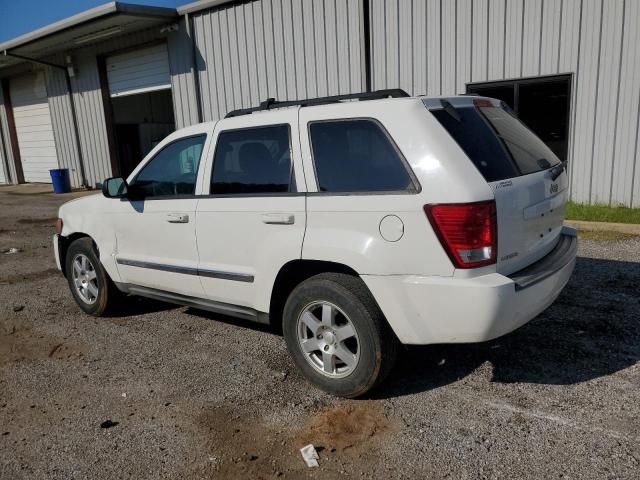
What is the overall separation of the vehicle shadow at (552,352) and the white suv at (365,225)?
1.04 ft

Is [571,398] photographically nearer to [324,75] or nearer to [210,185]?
[210,185]

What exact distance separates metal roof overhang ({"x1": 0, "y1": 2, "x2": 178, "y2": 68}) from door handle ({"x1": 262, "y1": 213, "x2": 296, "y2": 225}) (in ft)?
37.4

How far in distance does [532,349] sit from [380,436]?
1599 millimetres

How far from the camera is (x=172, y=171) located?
4402mm

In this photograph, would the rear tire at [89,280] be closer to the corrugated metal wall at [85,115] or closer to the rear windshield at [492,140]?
the rear windshield at [492,140]

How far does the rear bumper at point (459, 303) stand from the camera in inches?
112

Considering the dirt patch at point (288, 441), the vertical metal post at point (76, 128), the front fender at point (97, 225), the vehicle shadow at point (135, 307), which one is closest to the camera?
the dirt patch at point (288, 441)

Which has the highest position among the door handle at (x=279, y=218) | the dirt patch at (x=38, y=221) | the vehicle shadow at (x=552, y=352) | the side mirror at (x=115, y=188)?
the side mirror at (x=115, y=188)

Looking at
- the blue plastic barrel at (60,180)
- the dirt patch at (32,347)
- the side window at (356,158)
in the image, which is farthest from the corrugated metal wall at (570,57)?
the blue plastic barrel at (60,180)

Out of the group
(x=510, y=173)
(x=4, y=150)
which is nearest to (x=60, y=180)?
(x=4, y=150)

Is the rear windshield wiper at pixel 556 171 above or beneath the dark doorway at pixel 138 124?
beneath

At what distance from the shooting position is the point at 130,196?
4582 millimetres

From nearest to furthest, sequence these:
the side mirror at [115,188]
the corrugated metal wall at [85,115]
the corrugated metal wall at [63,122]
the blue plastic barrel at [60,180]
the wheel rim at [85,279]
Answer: the side mirror at [115,188], the wheel rim at [85,279], the corrugated metal wall at [85,115], the blue plastic barrel at [60,180], the corrugated metal wall at [63,122]

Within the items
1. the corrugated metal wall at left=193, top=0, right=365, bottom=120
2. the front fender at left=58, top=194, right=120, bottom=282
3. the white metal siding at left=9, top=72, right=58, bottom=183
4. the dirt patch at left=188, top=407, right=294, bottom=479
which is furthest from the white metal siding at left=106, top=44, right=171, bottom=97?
the dirt patch at left=188, top=407, right=294, bottom=479
